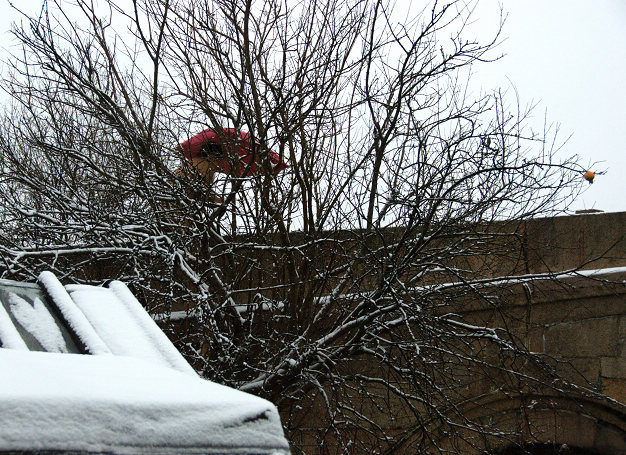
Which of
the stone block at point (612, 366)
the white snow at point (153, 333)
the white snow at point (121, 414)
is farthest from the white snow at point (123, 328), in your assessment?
the stone block at point (612, 366)

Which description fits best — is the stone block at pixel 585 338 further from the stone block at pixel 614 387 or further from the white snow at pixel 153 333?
the white snow at pixel 153 333

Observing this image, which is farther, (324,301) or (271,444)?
(324,301)

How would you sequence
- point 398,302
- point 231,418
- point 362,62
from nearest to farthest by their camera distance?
point 231,418 < point 398,302 < point 362,62

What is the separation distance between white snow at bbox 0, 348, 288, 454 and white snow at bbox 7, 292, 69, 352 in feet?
1.94

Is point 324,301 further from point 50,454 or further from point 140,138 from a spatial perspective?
point 50,454

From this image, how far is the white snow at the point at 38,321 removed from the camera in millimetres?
1890

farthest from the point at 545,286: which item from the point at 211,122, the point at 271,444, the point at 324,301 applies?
the point at 271,444

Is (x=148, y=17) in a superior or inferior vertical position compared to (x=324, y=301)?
superior

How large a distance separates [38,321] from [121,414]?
1.14 m

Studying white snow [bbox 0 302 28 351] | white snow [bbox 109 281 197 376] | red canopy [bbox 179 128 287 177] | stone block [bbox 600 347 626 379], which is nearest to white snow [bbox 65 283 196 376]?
white snow [bbox 109 281 197 376]

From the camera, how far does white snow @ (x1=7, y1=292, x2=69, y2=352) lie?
6.20 ft

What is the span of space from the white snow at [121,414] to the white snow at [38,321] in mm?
590

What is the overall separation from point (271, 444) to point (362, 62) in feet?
19.1

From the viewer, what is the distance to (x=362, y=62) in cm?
655
